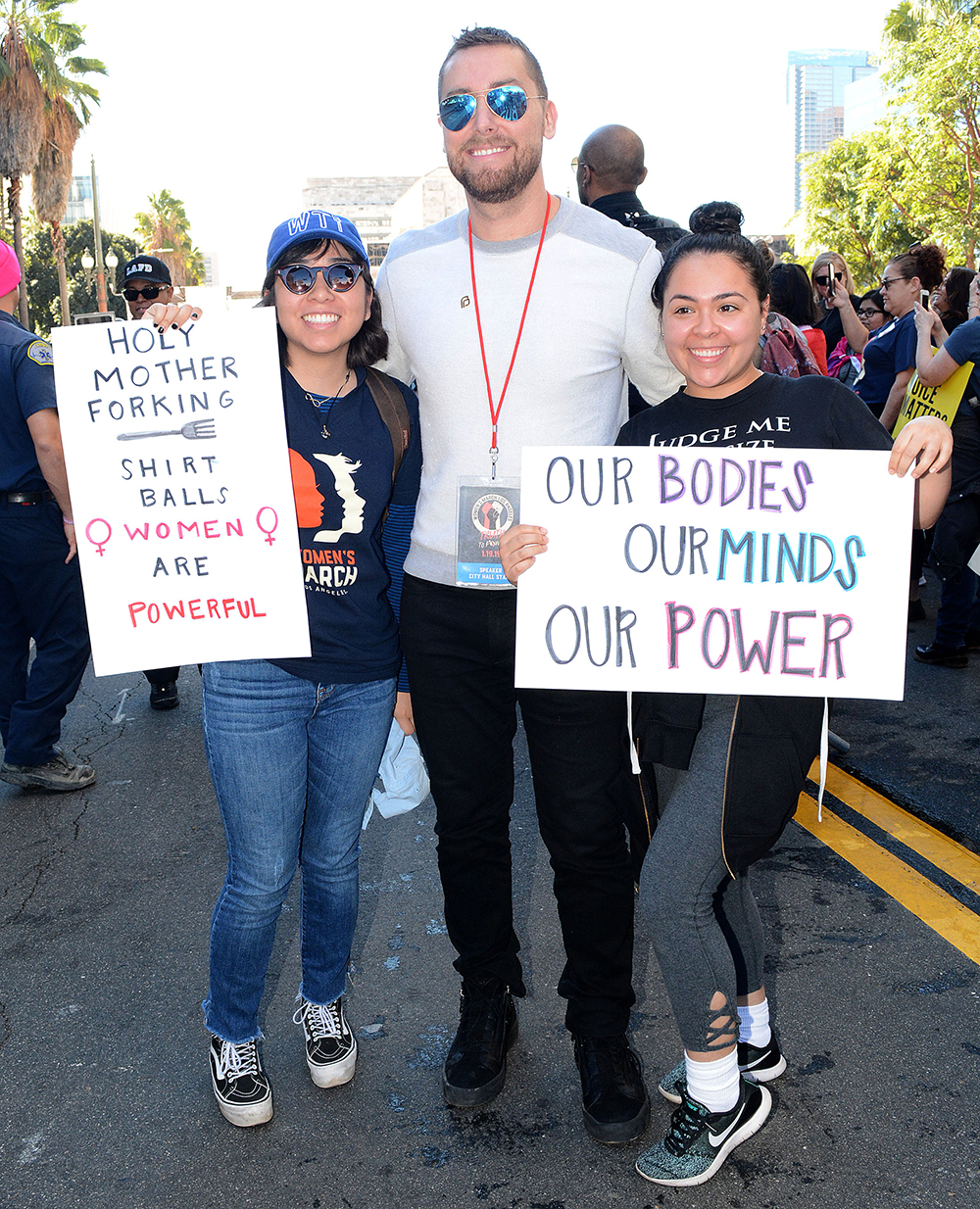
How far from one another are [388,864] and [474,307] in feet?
7.10

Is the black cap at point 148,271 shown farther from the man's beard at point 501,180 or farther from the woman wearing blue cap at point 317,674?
the man's beard at point 501,180

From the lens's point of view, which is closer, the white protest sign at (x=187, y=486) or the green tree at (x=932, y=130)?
the white protest sign at (x=187, y=486)

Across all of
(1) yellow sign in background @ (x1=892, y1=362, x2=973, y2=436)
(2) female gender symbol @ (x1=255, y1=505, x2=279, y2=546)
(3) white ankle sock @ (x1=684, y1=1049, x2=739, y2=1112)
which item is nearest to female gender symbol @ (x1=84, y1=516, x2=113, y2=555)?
(2) female gender symbol @ (x1=255, y1=505, x2=279, y2=546)

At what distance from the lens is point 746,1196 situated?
221 centimetres

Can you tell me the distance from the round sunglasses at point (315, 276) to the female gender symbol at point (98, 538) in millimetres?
674

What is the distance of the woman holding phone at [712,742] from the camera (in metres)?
2.14

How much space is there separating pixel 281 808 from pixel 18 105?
28428 millimetres

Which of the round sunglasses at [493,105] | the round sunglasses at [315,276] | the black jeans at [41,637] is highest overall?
the round sunglasses at [493,105]

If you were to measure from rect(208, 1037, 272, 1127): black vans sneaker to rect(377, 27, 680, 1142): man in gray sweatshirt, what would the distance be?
45cm

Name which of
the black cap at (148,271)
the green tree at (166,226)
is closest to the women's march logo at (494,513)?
the black cap at (148,271)

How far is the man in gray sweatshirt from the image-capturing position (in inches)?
94.1

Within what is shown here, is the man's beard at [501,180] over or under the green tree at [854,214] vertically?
under

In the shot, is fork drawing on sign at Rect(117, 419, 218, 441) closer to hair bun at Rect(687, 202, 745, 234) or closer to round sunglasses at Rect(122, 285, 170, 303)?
hair bun at Rect(687, 202, 745, 234)

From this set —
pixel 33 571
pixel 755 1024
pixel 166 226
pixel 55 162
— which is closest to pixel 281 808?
pixel 755 1024
